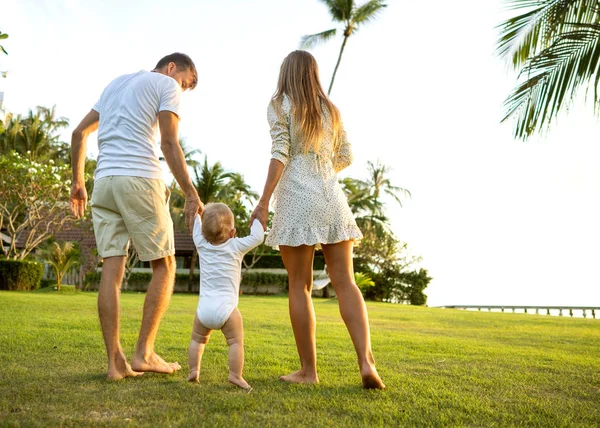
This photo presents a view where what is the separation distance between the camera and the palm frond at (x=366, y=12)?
1052 inches

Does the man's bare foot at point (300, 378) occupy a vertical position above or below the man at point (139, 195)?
below

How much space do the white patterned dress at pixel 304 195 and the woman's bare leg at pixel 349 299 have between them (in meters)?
0.09

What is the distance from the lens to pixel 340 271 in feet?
11.7

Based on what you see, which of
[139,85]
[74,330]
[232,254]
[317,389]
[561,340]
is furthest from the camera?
[561,340]

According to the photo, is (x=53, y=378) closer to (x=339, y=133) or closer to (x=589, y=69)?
(x=339, y=133)

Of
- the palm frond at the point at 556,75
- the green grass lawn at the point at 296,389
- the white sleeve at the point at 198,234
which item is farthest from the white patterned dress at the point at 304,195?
the palm frond at the point at 556,75

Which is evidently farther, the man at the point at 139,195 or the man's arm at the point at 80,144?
the man's arm at the point at 80,144

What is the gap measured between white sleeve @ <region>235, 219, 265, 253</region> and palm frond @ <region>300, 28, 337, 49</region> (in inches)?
1020

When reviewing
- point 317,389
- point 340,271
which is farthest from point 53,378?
point 340,271

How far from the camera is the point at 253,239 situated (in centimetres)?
345

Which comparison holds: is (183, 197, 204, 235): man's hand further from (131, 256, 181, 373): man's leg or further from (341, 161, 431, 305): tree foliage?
(341, 161, 431, 305): tree foliage

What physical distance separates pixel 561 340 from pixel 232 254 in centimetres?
553

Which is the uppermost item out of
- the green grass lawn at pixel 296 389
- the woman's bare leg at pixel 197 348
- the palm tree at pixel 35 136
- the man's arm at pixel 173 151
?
the palm tree at pixel 35 136

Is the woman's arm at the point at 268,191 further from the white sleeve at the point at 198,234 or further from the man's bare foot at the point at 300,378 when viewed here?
the man's bare foot at the point at 300,378
